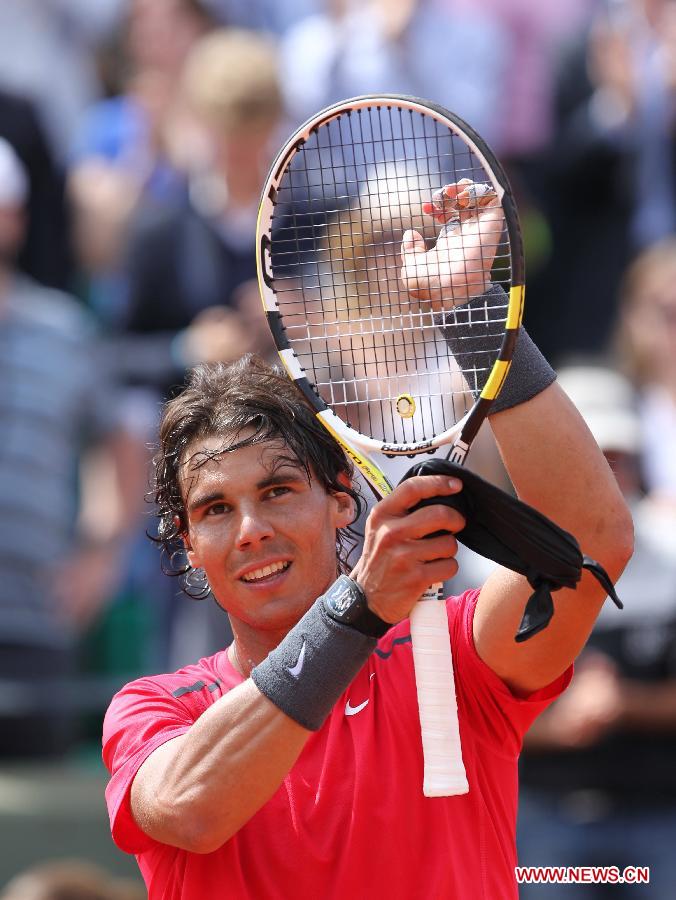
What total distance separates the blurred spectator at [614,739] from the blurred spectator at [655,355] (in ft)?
2.71

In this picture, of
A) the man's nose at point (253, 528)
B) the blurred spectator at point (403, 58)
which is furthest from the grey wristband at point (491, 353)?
the blurred spectator at point (403, 58)

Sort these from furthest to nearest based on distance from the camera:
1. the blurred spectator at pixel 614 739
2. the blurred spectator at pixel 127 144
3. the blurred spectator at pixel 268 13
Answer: the blurred spectator at pixel 268 13 < the blurred spectator at pixel 127 144 < the blurred spectator at pixel 614 739

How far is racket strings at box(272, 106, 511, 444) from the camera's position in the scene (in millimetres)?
2713

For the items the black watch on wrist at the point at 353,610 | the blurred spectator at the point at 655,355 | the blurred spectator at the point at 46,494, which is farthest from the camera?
the blurred spectator at the point at 655,355

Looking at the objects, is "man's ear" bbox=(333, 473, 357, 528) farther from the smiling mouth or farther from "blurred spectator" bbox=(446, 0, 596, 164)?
"blurred spectator" bbox=(446, 0, 596, 164)

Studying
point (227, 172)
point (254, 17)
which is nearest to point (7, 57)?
point (254, 17)

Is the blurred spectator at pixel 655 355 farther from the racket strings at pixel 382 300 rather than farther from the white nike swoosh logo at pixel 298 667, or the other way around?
the white nike swoosh logo at pixel 298 667

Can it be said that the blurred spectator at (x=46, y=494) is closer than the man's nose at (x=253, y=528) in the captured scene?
No

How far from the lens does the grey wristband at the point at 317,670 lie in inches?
94.3

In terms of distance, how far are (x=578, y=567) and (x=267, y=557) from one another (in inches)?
20.9

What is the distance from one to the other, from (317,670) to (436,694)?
0.21 meters

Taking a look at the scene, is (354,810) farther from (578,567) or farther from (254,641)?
(578,567)

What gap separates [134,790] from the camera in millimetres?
2578

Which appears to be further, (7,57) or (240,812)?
(7,57)
